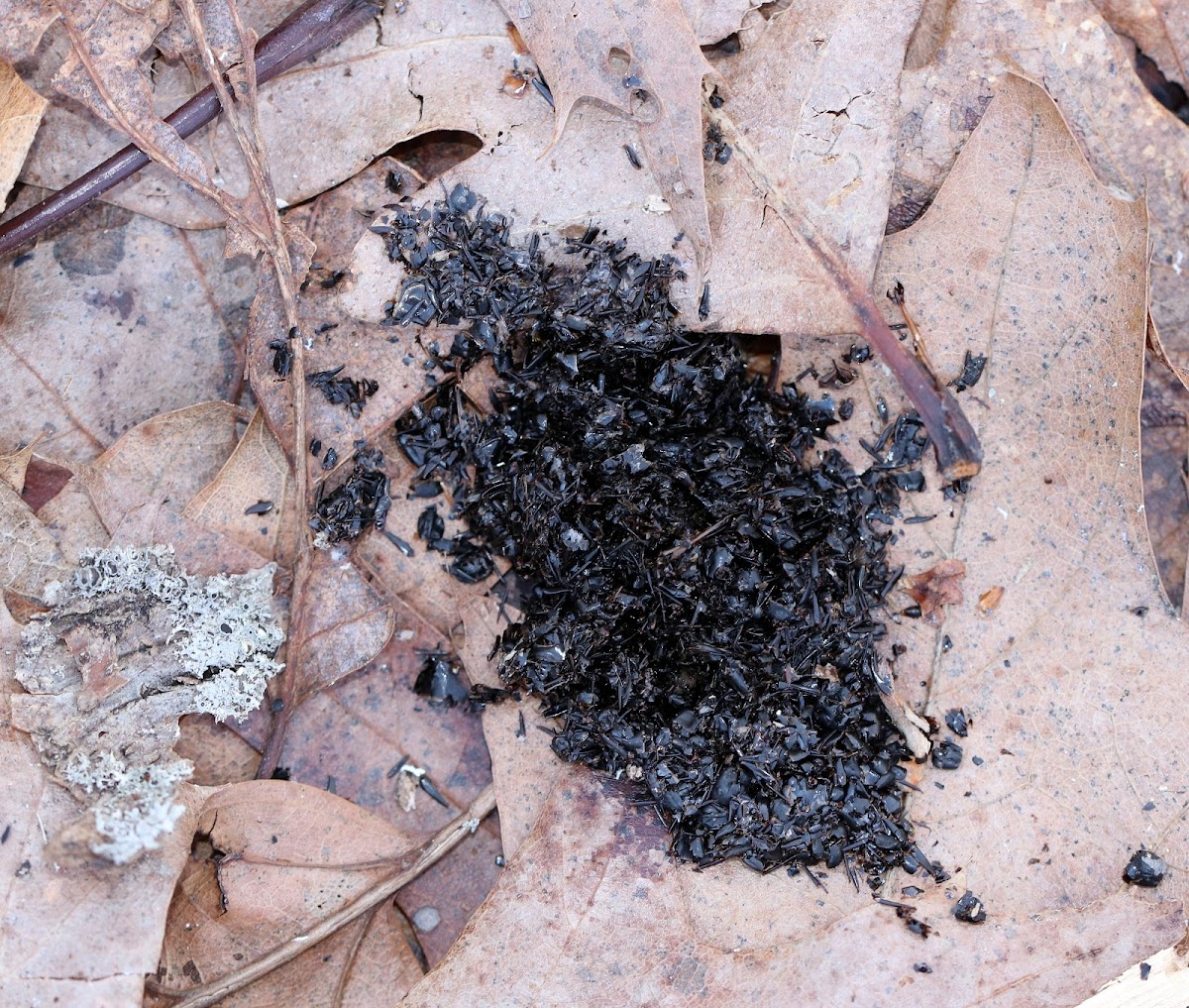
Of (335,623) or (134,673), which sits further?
(335,623)

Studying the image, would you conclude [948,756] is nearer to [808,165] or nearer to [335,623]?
[808,165]

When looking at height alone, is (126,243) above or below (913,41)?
below

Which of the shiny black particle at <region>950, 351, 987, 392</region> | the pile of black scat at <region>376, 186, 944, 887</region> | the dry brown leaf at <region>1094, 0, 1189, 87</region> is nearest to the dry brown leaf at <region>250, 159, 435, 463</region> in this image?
the pile of black scat at <region>376, 186, 944, 887</region>

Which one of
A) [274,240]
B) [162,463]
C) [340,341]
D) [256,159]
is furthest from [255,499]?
[256,159]

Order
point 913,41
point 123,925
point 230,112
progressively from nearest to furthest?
point 123,925, point 230,112, point 913,41

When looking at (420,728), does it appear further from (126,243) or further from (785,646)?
(126,243)

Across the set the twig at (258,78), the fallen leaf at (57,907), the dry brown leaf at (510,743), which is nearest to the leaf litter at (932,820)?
the dry brown leaf at (510,743)

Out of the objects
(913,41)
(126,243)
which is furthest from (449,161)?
(913,41)
